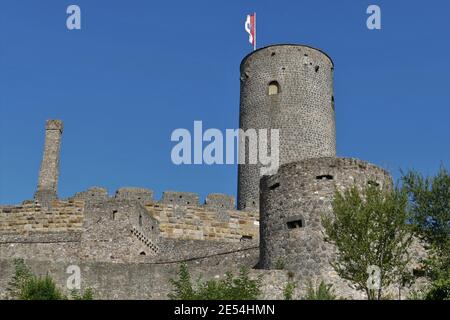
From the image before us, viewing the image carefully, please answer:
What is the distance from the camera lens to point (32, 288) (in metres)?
19.7

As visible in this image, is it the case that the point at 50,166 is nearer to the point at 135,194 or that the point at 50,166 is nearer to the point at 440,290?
the point at 135,194

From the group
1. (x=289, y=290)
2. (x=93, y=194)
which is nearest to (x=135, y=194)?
(x=93, y=194)

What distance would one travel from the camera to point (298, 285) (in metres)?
20.1

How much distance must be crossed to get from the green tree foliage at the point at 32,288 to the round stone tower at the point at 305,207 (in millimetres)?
4931

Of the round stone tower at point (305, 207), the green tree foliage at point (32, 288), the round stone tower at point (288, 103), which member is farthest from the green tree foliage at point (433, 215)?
the round stone tower at point (288, 103)

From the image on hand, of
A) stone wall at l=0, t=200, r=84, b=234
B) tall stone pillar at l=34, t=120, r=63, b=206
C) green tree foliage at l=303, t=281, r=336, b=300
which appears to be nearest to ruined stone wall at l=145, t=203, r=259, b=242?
stone wall at l=0, t=200, r=84, b=234

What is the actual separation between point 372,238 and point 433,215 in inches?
170

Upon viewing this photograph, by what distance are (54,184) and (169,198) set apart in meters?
4.87

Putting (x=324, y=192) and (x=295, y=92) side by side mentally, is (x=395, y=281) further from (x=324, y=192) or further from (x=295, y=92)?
(x=295, y=92)

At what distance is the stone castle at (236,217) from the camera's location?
2084 centimetres

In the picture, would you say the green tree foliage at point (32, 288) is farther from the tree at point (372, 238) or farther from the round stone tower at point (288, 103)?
the round stone tower at point (288, 103)

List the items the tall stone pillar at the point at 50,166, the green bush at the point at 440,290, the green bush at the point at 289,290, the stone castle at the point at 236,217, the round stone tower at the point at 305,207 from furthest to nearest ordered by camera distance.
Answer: the tall stone pillar at the point at 50,166 < the stone castle at the point at 236,217 < the round stone tower at the point at 305,207 < the green bush at the point at 289,290 < the green bush at the point at 440,290
